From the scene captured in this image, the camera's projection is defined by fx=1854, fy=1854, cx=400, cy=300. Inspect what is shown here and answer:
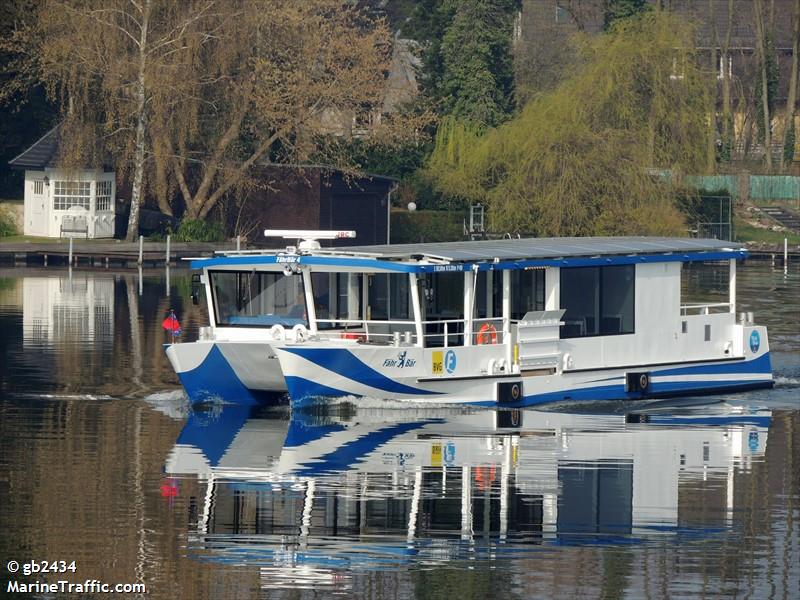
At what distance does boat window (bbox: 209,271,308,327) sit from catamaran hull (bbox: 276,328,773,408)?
2.06 metres

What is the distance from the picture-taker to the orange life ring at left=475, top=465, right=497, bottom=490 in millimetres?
25909

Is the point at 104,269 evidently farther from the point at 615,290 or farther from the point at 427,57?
the point at 615,290

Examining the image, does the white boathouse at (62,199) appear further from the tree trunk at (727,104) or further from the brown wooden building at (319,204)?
the tree trunk at (727,104)

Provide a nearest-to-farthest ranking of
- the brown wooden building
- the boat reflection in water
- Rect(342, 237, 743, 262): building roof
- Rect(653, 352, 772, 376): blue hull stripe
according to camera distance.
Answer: the boat reflection in water
Rect(342, 237, 743, 262): building roof
Rect(653, 352, 772, 376): blue hull stripe
the brown wooden building

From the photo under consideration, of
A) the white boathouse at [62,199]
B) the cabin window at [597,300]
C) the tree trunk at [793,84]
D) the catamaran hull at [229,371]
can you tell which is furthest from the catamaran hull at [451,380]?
the tree trunk at [793,84]

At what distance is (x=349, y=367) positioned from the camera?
32000mm

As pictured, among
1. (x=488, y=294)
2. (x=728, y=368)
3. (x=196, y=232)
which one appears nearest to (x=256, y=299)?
(x=488, y=294)

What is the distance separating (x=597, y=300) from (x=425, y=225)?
171ft

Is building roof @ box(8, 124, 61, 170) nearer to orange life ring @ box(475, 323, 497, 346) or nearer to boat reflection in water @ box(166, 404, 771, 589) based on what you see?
boat reflection in water @ box(166, 404, 771, 589)

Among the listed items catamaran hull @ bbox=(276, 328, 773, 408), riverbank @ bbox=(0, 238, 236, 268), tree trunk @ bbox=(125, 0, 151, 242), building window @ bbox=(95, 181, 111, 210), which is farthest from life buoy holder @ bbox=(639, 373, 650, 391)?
building window @ bbox=(95, 181, 111, 210)

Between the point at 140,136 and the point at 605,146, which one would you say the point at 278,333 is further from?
the point at 140,136

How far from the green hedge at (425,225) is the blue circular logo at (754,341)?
48894 millimetres

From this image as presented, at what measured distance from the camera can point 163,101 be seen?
79.8 m

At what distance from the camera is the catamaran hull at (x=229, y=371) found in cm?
3216
